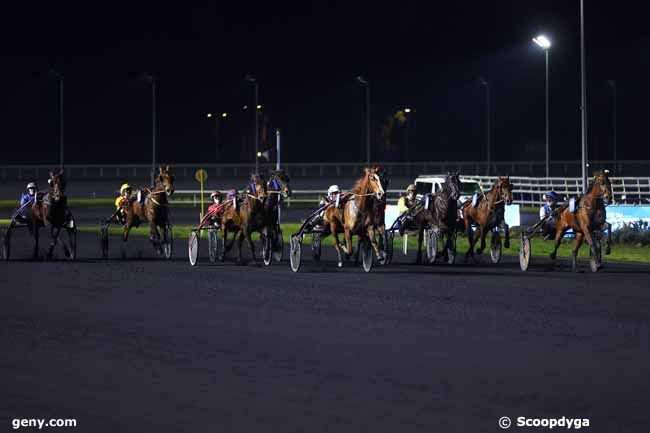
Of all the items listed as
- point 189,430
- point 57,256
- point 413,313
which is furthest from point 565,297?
point 57,256

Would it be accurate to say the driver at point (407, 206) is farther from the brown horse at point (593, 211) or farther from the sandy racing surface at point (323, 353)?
the sandy racing surface at point (323, 353)

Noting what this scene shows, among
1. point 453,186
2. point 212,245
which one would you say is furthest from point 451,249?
point 212,245

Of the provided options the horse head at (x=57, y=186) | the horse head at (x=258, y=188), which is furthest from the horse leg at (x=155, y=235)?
the horse head at (x=258, y=188)

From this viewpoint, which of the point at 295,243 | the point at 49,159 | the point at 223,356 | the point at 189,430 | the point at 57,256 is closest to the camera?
the point at 189,430

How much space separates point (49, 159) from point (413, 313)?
78841mm

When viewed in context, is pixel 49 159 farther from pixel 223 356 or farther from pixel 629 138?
pixel 223 356

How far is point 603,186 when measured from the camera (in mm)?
21094

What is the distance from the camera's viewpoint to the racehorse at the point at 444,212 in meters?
24.0

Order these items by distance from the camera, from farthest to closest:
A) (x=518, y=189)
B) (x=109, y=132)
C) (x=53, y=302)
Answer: (x=109, y=132) < (x=518, y=189) < (x=53, y=302)

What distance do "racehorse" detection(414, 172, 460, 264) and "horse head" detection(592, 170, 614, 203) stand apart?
11.1 ft

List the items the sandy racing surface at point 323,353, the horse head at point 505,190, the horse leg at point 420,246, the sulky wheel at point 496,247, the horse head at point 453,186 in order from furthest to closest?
1. the sulky wheel at point 496,247
2. the horse head at point 453,186
3. the horse leg at point 420,246
4. the horse head at point 505,190
5. the sandy racing surface at point 323,353

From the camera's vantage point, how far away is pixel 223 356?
36.4ft

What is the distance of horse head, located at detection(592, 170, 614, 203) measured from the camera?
68.8 feet

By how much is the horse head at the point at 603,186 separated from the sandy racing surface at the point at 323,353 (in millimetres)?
1617
